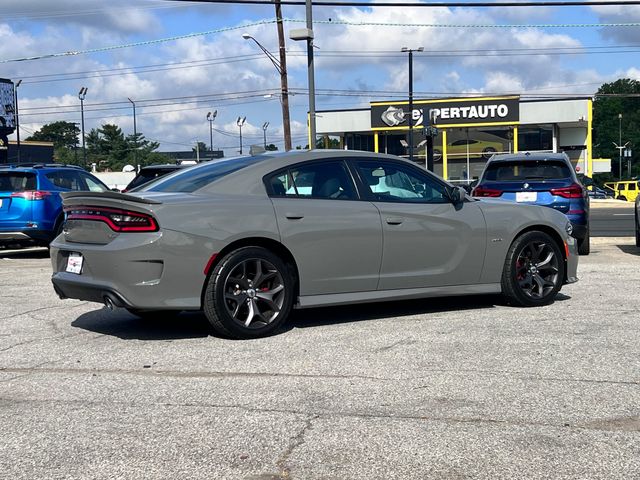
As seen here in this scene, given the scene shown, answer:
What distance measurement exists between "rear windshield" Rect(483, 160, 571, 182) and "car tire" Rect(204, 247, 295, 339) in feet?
19.4

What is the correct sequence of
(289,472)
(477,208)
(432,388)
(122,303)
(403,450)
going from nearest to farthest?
1. (289,472)
2. (403,450)
3. (432,388)
4. (122,303)
5. (477,208)

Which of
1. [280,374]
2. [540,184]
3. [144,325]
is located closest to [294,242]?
[280,374]

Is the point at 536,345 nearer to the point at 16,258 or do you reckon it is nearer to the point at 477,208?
the point at 477,208

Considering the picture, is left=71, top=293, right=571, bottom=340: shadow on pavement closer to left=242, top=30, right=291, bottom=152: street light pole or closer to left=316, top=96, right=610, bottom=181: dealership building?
left=242, top=30, right=291, bottom=152: street light pole

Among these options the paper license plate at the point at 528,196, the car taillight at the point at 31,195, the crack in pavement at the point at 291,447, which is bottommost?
the crack in pavement at the point at 291,447

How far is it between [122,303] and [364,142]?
48.1m

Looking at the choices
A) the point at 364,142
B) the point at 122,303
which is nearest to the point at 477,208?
the point at 122,303

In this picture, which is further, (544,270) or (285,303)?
(544,270)

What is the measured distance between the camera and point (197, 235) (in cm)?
567

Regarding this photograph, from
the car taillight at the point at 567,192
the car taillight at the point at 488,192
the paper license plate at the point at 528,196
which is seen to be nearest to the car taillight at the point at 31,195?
the car taillight at the point at 488,192

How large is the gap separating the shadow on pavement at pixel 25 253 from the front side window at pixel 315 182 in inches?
365

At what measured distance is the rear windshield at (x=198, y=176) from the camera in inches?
245

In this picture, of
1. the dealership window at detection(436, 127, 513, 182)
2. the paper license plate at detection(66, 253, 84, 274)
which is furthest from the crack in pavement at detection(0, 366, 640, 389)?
the dealership window at detection(436, 127, 513, 182)

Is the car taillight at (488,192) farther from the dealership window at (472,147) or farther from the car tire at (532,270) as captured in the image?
the dealership window at (472,147)
